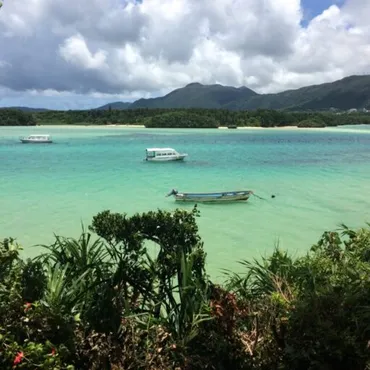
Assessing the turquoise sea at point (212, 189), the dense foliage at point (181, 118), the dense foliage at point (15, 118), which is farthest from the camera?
the dense foliage at point (15, 118)

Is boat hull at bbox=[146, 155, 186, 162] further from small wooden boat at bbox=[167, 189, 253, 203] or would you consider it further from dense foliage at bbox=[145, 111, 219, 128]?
dense foliage at bbox=[145, 111, 219, 128]

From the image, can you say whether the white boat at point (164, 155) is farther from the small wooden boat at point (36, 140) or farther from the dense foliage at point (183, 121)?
the dense foliage at point (183, 121)

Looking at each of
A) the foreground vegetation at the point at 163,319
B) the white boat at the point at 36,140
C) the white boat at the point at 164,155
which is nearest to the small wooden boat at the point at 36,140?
the white boat at the point at 36,140

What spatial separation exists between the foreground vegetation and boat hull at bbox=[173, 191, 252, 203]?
39.2ft

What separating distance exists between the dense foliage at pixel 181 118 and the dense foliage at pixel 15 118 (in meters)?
6.09

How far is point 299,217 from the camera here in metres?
14.4

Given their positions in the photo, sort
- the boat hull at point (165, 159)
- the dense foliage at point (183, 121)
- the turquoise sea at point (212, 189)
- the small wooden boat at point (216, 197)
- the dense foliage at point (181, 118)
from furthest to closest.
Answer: the dense foliage at point (181, 118) → the dense foliage at point (183, 121) → the boat hull at point (165, 159) → the small wooden boat at point (216, 197) → the turquoise sea at point (212, 189)

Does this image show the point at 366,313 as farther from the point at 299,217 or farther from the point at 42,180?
the point at 42,180

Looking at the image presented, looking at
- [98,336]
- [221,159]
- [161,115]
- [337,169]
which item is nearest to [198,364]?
[98,336]

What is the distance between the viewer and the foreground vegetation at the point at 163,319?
2822 millimetres

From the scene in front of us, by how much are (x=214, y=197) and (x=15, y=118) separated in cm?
10304

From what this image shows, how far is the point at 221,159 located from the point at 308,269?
31.7m

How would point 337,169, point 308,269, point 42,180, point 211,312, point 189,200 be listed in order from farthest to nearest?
point 337,169 < point 42,180 < point 189,200 < point 308,269 < point 211,312

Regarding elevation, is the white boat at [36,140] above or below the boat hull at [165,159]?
above
